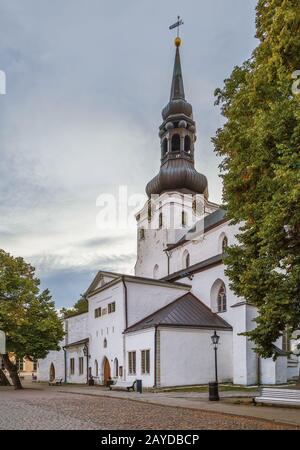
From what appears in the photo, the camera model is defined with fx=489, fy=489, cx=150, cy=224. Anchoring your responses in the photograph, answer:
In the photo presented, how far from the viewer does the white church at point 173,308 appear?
29.8 metres

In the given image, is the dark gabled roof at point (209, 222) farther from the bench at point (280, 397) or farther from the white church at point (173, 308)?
the bench at point (280, 397)

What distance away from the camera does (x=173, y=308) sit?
32.4 metres

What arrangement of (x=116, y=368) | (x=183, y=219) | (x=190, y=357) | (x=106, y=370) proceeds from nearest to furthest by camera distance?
(x=190, y=357) < (x=116, y=368) < (x=106, y=370) < (x=183, y=219)

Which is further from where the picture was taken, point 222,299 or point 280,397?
point 222,299

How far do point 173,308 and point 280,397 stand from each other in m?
16.9

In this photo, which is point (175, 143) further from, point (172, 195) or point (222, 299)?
point (222, 299)

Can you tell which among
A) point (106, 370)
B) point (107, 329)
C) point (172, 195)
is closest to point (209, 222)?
point (172, 195)

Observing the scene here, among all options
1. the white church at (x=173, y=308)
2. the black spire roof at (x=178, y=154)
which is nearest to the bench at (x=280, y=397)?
the white church at (x=173, y=308)

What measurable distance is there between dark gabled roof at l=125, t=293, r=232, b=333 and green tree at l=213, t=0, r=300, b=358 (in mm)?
14220

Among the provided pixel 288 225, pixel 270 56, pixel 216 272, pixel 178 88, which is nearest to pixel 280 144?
pixel 288 225

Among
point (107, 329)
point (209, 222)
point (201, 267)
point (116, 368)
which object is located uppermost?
point (209, 222)

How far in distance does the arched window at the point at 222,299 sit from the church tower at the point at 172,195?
12.2 metres

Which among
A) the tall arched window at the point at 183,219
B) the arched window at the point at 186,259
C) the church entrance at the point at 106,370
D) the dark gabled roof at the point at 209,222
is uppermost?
the tall arched window at the point at 183,219

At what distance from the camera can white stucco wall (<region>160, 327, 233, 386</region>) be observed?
2953 cm
